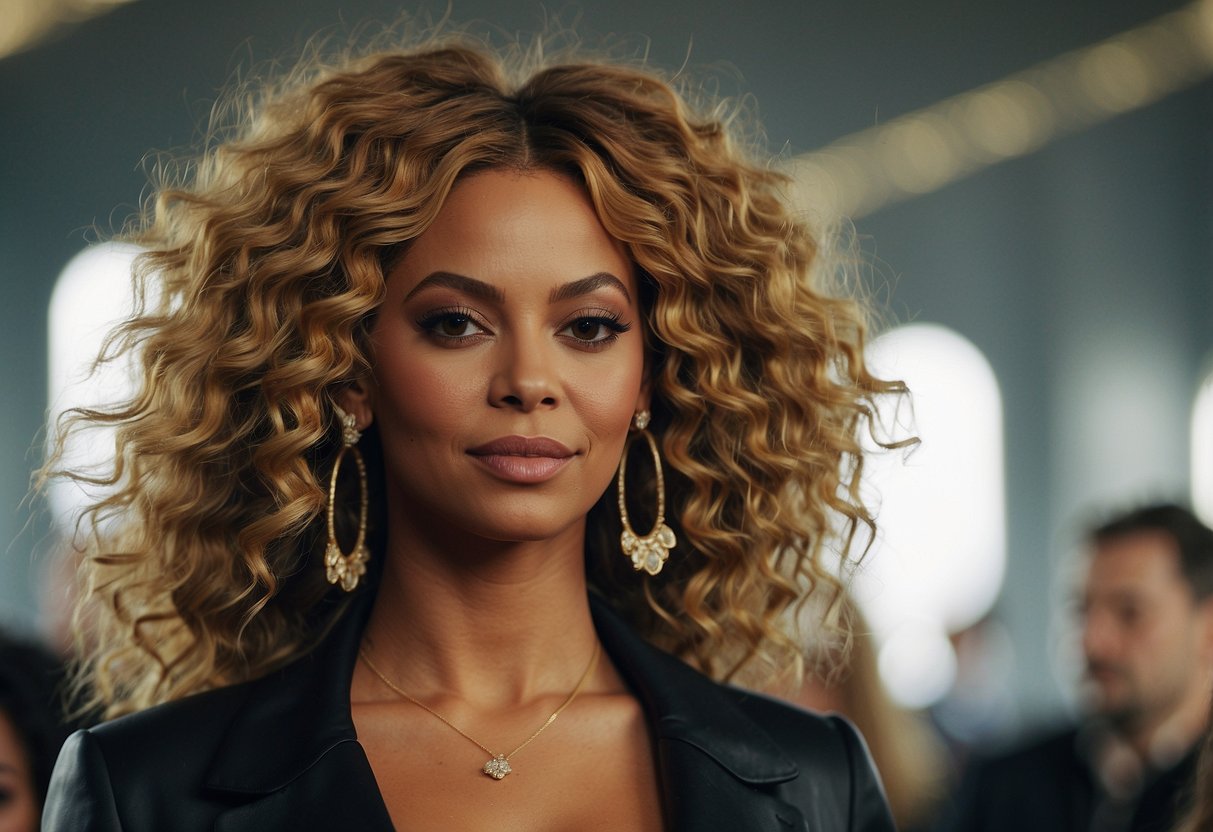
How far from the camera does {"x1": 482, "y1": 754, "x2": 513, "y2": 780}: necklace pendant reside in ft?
7.37

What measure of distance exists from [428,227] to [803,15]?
1091 cm

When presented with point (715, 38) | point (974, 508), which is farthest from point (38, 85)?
point (974, 508)

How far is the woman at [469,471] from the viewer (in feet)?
7.23

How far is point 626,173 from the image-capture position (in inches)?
93.1

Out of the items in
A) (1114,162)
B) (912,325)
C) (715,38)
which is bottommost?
(912,325)

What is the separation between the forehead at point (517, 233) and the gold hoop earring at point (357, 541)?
268 mm

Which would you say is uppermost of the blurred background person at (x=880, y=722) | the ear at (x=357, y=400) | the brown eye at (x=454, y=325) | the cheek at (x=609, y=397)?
the brown eye at (x=454, y=325)

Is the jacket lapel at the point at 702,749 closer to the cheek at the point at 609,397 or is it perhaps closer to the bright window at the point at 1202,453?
the cheek at the point at 609,397

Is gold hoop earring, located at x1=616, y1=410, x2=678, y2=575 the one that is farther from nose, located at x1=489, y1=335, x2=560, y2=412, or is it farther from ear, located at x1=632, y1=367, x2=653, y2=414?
nose, located at x1=489, y1=335, x2=560, y2=412

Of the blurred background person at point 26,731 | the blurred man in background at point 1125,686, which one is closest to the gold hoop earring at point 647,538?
the blurred background person at point 26,731

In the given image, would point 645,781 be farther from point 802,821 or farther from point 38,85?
point 38,85

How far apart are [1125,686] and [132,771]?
3610 mm

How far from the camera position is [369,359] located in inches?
90.7

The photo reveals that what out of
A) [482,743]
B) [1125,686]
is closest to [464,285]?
[482,743]
